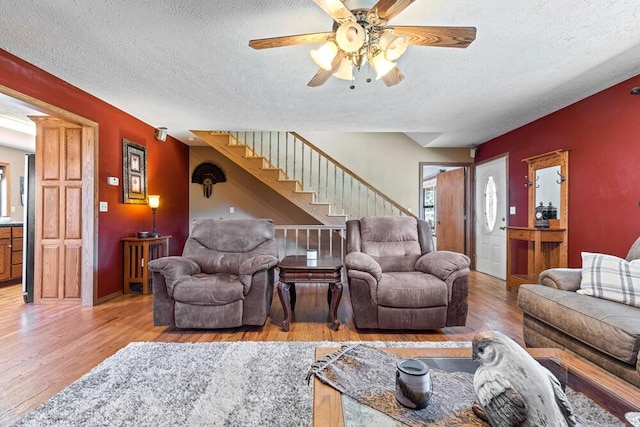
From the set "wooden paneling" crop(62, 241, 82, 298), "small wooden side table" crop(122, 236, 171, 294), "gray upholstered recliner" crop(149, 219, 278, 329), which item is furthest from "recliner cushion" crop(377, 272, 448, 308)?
"wooden paneling" crop(62, 241, 82, 298)

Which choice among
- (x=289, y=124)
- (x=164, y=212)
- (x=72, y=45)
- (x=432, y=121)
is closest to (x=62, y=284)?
(x=164, y=212)

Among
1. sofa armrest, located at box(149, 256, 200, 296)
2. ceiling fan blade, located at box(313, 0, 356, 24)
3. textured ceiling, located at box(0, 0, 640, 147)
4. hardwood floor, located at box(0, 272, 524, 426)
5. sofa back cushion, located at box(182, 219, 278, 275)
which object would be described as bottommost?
hardwood floor, located at box(0, 272, 524, 426)

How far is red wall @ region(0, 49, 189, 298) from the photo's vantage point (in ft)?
8.95

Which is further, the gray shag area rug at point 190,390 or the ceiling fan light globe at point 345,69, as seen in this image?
the ceiling fan light globe at point 345,69

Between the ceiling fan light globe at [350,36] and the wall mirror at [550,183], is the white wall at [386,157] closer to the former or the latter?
the wall mirror at [550,183]

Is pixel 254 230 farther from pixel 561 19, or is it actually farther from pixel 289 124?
pixel 561 19

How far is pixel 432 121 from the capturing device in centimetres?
434

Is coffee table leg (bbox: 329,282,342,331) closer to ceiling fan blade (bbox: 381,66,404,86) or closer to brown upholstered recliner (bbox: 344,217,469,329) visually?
brown upholstered recliner (bbox: 344,217,469,329)

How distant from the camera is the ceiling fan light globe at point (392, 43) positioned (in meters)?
1.79

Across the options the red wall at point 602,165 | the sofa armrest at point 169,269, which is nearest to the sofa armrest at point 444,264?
the red wall at point 602,165

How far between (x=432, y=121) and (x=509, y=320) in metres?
2.75

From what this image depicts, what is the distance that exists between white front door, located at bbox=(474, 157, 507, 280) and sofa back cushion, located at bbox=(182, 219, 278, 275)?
3781 mm

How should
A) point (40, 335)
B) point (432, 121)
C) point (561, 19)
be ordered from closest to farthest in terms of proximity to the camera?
point (561, 19), point (40, 335), point (432, 121)

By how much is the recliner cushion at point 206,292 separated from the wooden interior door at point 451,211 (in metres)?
4.71
